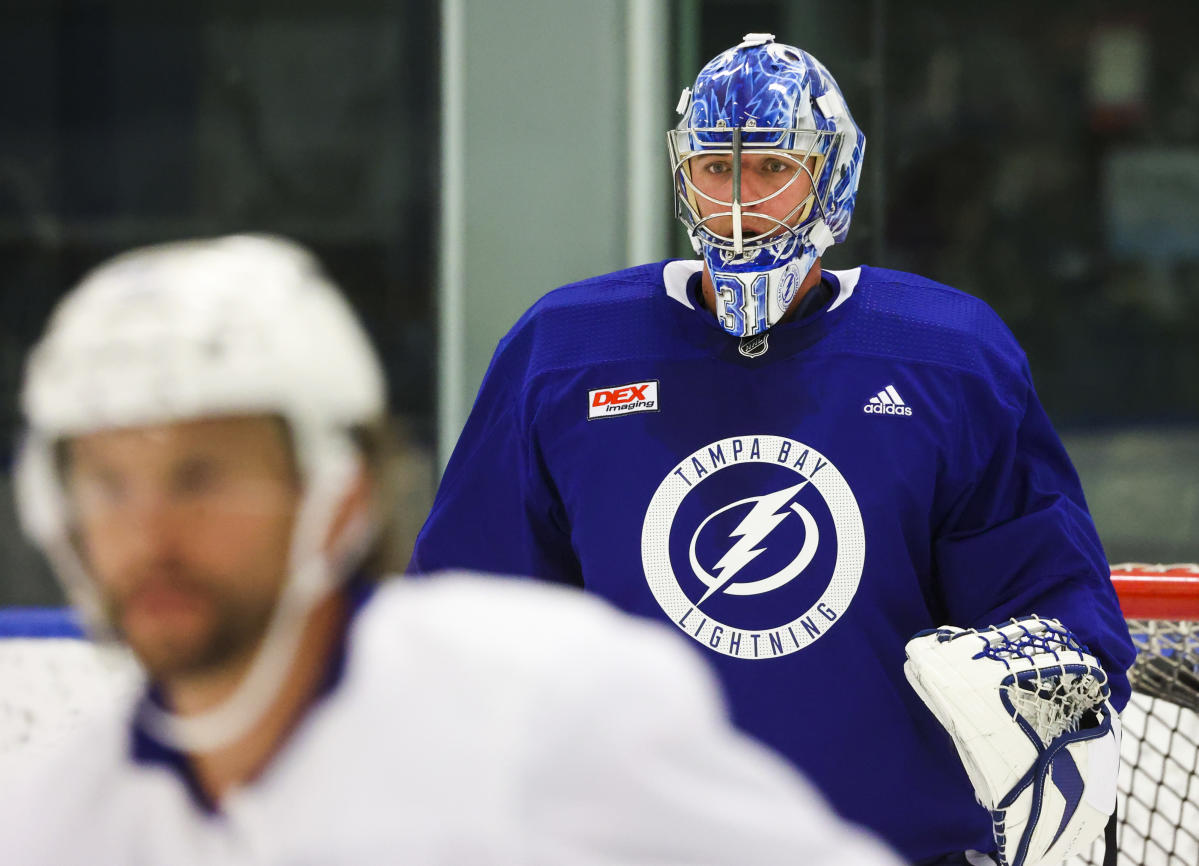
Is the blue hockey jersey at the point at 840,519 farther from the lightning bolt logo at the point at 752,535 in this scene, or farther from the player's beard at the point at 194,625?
the player's beard at the point at 194,625

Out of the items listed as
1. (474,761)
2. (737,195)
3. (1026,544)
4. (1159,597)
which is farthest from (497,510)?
(474,761)

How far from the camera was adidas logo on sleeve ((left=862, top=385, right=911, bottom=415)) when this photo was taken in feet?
5.08

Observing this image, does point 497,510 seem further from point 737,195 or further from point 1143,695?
point 1143,695

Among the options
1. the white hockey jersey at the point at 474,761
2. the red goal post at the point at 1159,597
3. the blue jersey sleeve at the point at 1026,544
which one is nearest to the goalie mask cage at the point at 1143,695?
the red goal post at the point at 1159,597

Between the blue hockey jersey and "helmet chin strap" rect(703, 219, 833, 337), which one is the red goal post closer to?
the blue hockey jersey

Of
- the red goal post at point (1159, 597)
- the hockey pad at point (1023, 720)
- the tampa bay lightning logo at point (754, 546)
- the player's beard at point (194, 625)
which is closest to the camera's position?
the player's beard at point (194, 625)

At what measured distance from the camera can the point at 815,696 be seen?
5.01ft

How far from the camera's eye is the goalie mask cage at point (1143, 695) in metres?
2.03

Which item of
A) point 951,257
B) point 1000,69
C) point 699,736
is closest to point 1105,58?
point 1000,69

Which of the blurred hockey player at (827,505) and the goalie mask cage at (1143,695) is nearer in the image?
the blurred hockey player at (827,505)

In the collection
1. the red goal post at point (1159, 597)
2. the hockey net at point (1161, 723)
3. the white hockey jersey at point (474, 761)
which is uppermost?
the white hockey jersey at point (474, 761)

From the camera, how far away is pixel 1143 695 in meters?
2.24

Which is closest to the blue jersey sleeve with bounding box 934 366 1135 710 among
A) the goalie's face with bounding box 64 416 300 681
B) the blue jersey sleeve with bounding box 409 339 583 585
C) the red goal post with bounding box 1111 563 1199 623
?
the blue jersey sleeve with bounding box 409 339 583 585

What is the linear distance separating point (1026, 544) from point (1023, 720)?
172 mm
